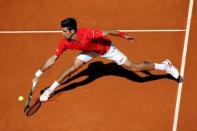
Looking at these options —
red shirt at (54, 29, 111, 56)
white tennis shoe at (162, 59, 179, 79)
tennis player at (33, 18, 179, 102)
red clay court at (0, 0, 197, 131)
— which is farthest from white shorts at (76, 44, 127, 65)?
white tennis shoe at (162, 59, 179, 79)

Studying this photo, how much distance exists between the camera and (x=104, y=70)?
1193 centimetres

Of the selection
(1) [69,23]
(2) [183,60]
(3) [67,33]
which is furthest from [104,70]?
(1) [69,23]

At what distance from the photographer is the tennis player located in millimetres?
10125

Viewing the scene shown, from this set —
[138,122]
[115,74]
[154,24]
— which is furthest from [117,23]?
[138,122]

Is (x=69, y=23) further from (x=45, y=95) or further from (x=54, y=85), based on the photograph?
(x=45, y=95)

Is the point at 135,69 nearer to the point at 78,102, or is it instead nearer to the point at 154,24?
the point at 78,102

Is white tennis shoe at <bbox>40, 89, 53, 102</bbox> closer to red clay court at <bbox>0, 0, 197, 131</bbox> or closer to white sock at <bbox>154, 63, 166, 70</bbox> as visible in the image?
red clay court at <bbox>0, 0, 197, 131</bbox>

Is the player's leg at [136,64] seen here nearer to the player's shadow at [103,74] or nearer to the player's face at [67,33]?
the player's shadow at [103,74]

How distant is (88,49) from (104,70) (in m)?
1.64

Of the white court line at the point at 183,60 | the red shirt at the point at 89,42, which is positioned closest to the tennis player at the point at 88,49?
the red shirt at the point at 89,42

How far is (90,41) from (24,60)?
288 cm

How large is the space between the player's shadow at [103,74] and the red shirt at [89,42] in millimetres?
1349

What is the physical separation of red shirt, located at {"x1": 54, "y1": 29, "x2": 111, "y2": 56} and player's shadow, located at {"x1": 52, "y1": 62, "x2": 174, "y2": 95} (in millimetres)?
1349

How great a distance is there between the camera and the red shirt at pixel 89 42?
10.2 meters
